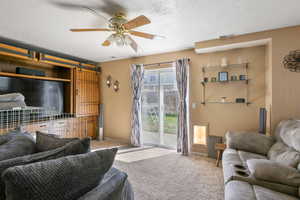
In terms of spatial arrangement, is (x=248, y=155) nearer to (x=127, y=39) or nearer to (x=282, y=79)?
(x=282, y=79)

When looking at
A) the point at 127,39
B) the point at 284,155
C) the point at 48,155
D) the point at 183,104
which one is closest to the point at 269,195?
the point at 284,155

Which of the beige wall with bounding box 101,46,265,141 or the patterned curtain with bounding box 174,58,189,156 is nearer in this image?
the beige wall with bounding box 101,46,265,141

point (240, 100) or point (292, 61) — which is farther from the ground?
point (292, 61)

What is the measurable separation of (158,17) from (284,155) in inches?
102

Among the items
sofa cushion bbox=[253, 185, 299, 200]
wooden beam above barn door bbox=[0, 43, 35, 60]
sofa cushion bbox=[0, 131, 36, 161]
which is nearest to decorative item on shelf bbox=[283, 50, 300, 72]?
sofa cushion bbox=[253, 185, 299, 200]

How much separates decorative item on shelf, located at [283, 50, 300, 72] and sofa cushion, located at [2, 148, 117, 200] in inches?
125

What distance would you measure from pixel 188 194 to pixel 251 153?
1257mm

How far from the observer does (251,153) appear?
238 centimetres

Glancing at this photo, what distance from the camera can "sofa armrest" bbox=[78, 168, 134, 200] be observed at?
871mm

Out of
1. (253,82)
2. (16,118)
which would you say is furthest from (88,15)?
(253,82)

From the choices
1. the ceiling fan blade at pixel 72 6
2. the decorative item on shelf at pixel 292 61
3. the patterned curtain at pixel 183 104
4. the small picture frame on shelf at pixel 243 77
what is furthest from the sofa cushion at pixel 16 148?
the decorative item on shelf at pixel 292 61

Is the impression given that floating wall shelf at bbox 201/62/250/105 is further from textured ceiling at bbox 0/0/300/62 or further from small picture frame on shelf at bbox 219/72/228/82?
textured ceiling at bbox 0/0/300/62

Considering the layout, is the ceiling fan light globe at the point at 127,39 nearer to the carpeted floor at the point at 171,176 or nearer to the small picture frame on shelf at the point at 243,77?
the carpeted floor at the point at 171,176

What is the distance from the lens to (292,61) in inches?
96.5
